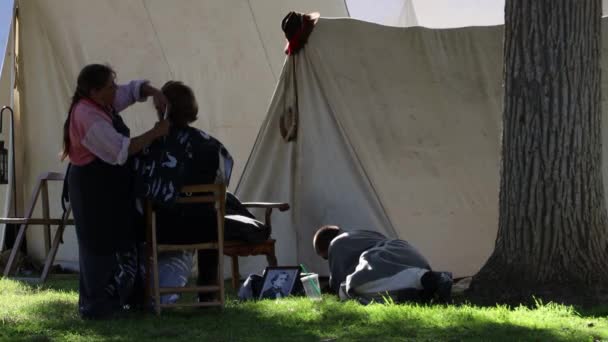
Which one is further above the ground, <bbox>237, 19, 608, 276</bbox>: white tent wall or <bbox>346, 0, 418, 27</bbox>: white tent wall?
<bbox>346, 0, 418, 27</bbox>: white tent wall

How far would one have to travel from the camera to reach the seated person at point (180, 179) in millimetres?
5562

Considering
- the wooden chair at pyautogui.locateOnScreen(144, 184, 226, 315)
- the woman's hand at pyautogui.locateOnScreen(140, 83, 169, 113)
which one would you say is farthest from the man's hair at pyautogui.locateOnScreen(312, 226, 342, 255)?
the woman's hand at pyautogui.locateOnScreen(140, 83, 169, 113)

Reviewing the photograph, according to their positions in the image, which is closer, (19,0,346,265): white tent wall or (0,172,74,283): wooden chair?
(0,172,74,283): wooden chair

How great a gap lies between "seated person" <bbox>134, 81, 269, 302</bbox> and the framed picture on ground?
1.56ft

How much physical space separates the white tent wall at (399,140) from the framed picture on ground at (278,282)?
3.38ft

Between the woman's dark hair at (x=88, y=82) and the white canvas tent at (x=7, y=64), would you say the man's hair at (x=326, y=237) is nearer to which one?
the woman's dark hair at (x=88, y=82)

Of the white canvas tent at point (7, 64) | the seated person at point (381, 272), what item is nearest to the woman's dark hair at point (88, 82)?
the seated person at point (381, 272)

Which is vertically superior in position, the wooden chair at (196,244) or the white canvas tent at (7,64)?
the white canvas tent at (7,64)

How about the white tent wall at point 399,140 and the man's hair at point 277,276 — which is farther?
the white tent wall at point 399,140

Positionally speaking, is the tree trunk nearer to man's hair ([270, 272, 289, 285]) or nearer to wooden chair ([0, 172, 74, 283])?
man's hair ([270, 272, 289, 285])

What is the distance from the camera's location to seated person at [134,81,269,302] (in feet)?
18.2

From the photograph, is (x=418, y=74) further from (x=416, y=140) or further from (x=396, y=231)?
(x=396, y=231)

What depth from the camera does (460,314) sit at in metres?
5.27

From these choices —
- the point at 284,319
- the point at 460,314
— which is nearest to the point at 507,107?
the point at 460,314
